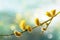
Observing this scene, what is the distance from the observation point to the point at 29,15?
1.15 meters

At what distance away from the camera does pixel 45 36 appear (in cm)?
113

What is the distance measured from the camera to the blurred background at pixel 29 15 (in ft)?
3.71

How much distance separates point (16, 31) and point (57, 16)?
296mm

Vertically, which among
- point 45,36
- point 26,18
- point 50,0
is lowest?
point 45,36

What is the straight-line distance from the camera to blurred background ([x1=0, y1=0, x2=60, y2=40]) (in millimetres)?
1130

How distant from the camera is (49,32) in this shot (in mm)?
1134

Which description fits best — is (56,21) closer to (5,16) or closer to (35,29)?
(35,29)

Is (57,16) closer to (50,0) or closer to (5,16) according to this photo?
(50,0)

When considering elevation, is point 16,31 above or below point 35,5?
below

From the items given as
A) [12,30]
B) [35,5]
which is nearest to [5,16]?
[12,30]

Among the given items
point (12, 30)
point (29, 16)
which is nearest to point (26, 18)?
point (29, 16)

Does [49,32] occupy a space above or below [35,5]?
below

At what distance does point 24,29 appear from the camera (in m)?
1.07

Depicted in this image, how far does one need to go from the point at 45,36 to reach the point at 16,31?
0.20 meters
